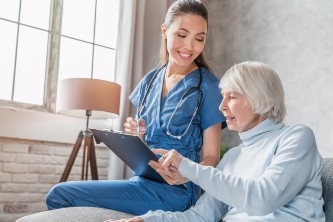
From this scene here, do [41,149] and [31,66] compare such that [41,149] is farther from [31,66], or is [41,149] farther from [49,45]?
[49,45]

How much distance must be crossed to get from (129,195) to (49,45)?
89.3 inches

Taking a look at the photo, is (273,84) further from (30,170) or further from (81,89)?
(30,170)

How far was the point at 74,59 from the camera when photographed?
366 cm

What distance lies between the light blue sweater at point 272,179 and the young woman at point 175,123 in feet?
0.62

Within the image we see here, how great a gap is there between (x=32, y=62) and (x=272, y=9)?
218cm

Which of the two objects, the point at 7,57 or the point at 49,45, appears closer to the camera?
the point at 7,57

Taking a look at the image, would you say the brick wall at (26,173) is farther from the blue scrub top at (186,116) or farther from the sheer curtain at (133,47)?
the blue scrub top at (186,116)

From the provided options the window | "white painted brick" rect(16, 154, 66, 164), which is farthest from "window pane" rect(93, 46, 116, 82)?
"white painted brick" rect(16, 154, 66, 164)

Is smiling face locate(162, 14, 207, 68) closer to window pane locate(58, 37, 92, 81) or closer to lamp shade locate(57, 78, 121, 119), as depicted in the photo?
lamp shade locate(57, 78, 121, 119)

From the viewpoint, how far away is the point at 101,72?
383 cm

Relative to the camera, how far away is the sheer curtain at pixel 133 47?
353 cm

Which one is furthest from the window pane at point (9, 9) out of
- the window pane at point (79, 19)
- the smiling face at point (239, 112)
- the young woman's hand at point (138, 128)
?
the smiling face at point (239, 112)

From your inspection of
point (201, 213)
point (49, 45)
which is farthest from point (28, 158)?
point (201, 213)

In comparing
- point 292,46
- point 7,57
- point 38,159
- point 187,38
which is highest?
point 292,46
